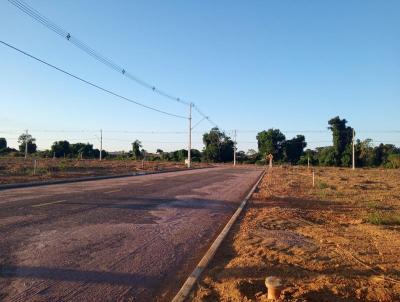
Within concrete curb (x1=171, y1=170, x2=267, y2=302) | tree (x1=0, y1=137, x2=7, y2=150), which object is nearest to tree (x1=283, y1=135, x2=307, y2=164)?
tree (x1=0, y1=137, x2=7, y2=150)

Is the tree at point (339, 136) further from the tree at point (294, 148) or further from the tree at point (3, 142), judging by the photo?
the tree at point (3, 142)

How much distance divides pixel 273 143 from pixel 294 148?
6.55 m

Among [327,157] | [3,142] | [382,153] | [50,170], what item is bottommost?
[50,170]

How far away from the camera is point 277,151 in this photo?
372 ft

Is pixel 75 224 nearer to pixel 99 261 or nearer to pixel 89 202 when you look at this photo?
pixel 99 261

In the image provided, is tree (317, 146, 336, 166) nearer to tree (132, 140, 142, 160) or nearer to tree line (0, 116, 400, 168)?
tree line (0, 116, 400, 168)

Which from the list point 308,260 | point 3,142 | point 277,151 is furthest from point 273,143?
point 308,260

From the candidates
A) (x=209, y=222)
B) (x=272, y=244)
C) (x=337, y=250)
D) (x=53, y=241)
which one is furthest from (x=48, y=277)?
(x=209, y=222)

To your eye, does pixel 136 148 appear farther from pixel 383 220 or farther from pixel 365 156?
pixel 383 220

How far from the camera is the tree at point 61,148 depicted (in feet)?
392

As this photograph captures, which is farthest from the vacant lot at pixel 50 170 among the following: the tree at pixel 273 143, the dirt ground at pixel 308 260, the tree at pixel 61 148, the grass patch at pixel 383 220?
the tree at pixel 61 148

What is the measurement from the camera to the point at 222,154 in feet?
392

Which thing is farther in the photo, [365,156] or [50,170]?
[365,156]

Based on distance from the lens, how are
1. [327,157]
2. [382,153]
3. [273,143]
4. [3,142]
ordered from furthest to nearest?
[3,142] → [273,143] → [382,153] → [327,157]
